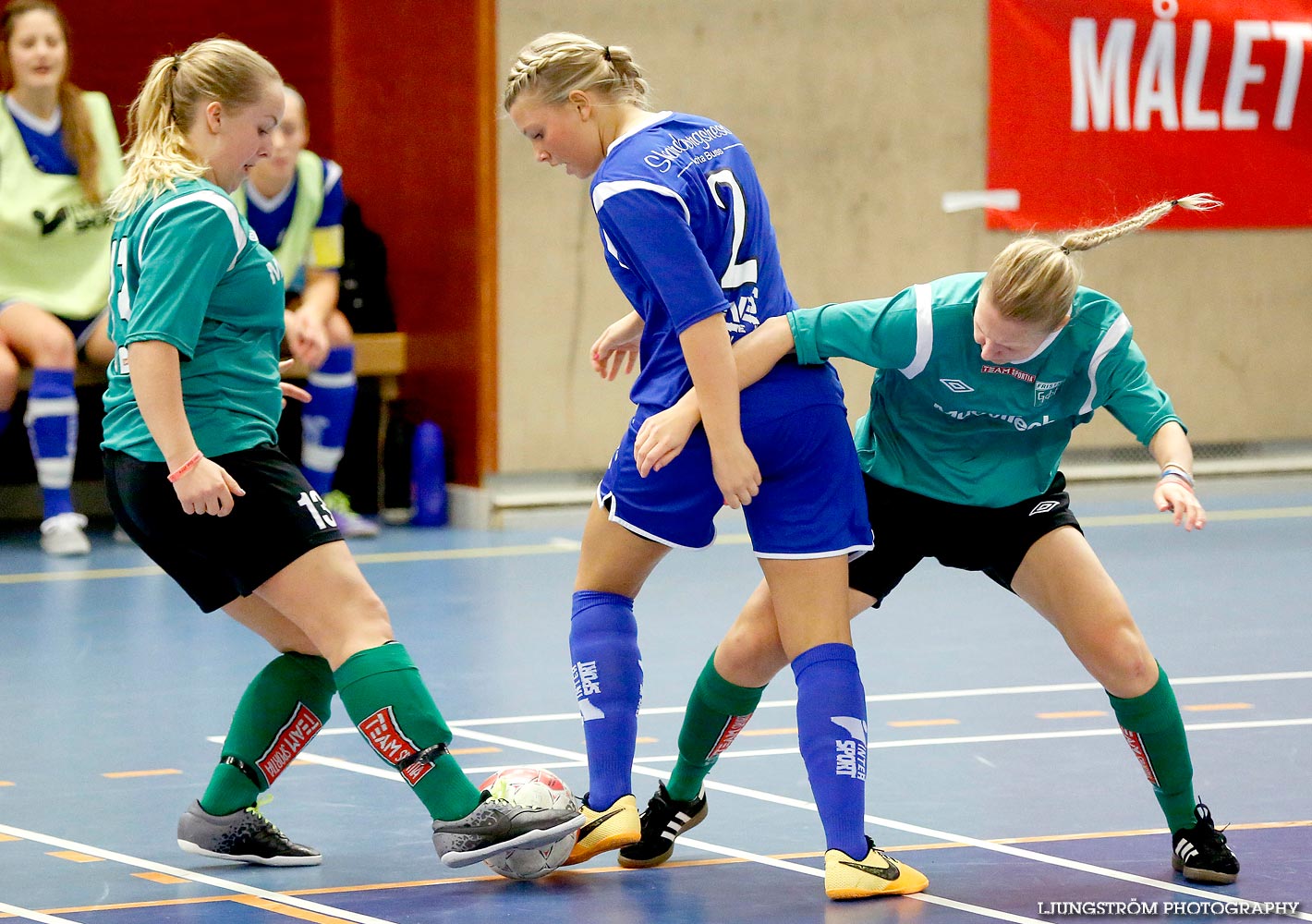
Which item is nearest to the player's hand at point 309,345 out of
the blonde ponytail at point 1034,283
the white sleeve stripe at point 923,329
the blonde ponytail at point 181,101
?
the blonde ponytail at point 181,101

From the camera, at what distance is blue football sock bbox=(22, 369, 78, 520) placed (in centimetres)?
779

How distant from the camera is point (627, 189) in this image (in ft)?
10.8

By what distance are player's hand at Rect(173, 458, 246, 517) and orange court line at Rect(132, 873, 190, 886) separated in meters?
0.80

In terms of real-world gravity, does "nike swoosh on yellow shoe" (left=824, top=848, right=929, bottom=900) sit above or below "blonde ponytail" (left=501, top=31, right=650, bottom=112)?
below

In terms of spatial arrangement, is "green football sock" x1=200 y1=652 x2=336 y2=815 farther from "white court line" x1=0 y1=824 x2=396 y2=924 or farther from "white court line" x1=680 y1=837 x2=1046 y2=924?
"white court line" x1=680 y1=837 x2=1046 y2=924

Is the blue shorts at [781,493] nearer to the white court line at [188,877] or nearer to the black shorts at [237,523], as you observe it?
the black shorts at [237,523]

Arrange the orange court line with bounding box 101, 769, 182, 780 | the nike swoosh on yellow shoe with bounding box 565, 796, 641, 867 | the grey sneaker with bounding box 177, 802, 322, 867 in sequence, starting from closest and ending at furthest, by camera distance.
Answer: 1. the nike swoosh on yellow shoe with bounding box 565, 796, 641, 867
2. the grey sneaker with bounding box 177, 802, 322, 867
3. the orange court line with bounding box 101, 769, 182, 780

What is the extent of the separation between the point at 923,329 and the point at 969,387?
159 millimetres

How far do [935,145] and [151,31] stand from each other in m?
4.14

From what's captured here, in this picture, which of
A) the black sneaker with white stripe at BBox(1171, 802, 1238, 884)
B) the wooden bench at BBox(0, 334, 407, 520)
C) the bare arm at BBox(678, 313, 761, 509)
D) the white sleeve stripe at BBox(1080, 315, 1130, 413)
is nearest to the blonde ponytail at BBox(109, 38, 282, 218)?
the bare arm at BBox(678, 313, 761, 509)

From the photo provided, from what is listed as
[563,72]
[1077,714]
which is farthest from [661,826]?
[1077,714]

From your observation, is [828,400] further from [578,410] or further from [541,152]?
[578,410]

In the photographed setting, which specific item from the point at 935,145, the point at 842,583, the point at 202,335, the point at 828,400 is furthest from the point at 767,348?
the point at 935,145

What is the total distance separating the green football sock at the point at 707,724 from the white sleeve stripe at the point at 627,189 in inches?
39.4
